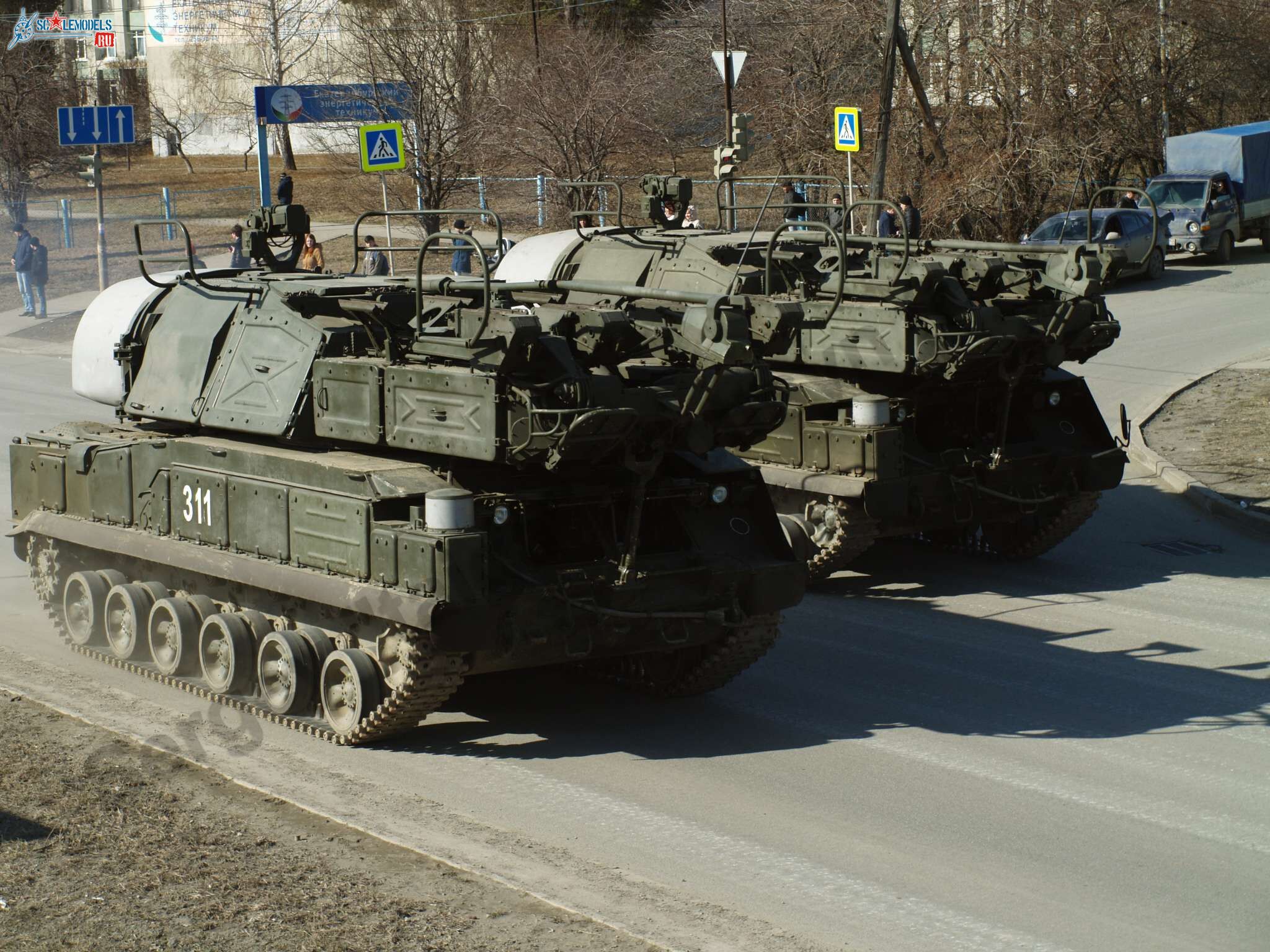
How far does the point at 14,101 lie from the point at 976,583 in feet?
125

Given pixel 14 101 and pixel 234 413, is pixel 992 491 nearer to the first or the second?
pixel 234 413

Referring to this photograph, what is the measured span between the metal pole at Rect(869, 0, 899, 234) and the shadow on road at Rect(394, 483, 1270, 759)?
14.5 meters

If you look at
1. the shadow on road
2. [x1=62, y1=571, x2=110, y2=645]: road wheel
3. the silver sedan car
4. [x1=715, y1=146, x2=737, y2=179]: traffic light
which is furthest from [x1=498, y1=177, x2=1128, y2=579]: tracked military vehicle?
the silver sedan car

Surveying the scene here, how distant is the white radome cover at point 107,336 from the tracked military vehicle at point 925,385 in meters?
3.33

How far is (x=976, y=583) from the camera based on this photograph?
1373 centimetres

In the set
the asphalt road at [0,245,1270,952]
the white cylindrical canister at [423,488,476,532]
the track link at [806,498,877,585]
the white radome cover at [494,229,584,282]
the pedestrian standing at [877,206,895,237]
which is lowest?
the asphalt road at [0,245,1270,952]

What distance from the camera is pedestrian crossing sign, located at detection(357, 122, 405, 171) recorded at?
78.8ft

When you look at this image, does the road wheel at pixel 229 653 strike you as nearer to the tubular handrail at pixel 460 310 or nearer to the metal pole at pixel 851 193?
the tubular handrail at pixel 460 310

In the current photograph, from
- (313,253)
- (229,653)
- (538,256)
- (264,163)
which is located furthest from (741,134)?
(229,653)

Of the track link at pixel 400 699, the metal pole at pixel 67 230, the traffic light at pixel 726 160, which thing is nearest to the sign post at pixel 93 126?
the traffic light at pixel 726 160

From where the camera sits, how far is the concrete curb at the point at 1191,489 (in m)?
15.1

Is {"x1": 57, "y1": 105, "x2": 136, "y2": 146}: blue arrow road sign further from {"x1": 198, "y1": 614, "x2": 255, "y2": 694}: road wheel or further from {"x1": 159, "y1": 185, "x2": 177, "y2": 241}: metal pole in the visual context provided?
{"x1": 198, "y1": 614, "x2": 255, "y2": 694}: road wheel

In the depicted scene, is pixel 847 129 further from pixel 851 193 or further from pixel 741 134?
pixel 741 134

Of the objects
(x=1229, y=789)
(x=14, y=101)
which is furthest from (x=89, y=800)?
(x=14, y=101)
